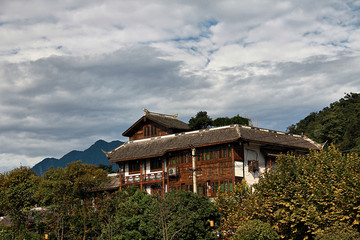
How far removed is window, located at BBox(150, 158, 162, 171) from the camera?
150ft

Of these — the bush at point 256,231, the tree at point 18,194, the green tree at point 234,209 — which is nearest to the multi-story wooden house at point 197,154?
the green tree at point 234,209

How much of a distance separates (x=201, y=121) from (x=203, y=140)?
20.4 metres

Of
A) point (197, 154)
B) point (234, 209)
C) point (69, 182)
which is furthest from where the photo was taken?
point (69, 182)

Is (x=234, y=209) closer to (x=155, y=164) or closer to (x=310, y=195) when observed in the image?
(x=310, y=195)

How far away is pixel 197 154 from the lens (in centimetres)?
4284

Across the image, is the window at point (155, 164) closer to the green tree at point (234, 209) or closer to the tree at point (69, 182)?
the tree at point (69, 182)

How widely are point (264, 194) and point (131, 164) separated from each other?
2065cm

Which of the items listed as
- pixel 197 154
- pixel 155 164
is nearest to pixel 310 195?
pixel 197 154

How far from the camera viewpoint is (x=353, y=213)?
81.2 ft

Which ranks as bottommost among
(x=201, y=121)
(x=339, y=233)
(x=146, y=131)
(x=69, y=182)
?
(x=339, y=233)

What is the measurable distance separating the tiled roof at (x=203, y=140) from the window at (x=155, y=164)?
3.26 feet

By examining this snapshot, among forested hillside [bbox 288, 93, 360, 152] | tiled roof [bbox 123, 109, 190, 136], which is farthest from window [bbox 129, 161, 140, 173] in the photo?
forested hillside [bbox 288, 93, 360, 152]

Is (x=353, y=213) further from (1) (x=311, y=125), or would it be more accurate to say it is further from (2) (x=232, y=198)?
(1) (x=311, y=125)

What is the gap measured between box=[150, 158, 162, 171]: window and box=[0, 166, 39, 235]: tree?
11.3m
